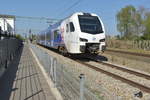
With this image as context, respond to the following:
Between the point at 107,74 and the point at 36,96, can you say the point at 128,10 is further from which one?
the point at 36,96

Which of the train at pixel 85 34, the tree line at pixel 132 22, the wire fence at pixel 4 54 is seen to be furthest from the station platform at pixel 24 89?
the tree line at pixel 132 22

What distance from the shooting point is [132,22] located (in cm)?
6412

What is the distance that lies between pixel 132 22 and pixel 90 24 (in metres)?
51.1

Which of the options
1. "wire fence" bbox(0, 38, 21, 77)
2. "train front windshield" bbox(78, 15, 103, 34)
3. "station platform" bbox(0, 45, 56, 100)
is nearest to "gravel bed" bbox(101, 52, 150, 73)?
"train front windshield" bbox(78, 15, 103, 34)

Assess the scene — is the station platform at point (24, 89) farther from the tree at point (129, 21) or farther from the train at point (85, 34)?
the tree at point (129, 21)

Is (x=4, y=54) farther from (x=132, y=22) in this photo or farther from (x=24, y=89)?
(x=132, y=22)

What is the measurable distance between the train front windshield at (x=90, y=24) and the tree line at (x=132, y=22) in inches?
1856

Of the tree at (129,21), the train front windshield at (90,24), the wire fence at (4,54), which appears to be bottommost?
the wire fence at (4,54)

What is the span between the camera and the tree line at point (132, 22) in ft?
204

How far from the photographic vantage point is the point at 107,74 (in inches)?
405

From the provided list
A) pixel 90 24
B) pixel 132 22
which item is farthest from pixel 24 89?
pixel 132 22

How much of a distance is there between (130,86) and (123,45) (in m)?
32.8

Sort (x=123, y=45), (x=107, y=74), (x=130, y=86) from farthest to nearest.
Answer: (x=123, y=45), (x=107, y=74), (x=130, y=86)

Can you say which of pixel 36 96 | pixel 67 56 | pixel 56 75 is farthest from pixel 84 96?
pixel 67 56
